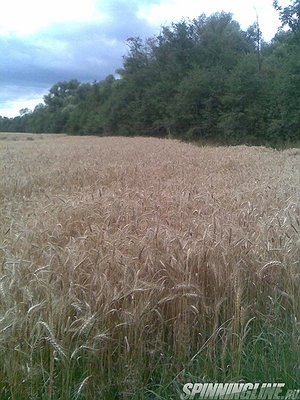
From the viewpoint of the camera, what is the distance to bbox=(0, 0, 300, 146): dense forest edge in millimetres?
23906

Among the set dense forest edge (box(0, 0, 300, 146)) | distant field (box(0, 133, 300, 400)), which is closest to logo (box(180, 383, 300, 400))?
distant field (box(0, 133, 300, 400))

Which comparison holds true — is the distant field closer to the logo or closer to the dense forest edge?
the logo

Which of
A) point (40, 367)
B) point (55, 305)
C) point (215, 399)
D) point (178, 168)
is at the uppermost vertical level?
point (178, 168)

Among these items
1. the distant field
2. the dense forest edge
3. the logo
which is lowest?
the logo

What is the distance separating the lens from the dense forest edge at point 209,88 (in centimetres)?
2391

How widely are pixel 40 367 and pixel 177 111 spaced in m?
33.9

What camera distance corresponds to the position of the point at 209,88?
30859mm

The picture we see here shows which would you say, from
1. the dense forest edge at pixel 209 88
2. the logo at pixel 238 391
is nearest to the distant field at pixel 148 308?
the logo at pixel 238 391

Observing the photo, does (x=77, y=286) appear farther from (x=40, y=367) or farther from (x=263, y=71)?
(x=263, y=71)

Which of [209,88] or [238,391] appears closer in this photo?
[238,391]

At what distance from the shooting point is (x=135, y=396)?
170 cm

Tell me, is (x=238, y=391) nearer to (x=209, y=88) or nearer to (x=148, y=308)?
(x=148, y=308)

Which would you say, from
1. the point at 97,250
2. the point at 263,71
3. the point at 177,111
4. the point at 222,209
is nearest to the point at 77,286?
the point at 97,250

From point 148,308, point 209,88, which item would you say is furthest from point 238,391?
point 209,88
